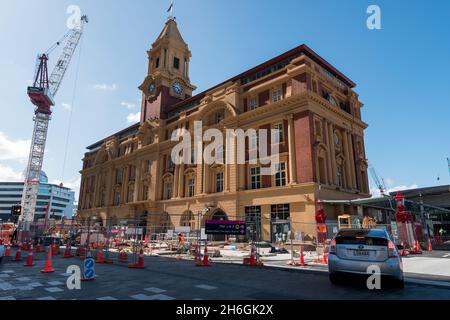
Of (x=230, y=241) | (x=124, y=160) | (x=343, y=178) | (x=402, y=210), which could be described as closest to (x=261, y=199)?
(x=230, y=241)

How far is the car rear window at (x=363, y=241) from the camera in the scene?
801 centimetres

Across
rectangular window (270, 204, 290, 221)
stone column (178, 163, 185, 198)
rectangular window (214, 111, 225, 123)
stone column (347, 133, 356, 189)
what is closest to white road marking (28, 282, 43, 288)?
rectangular window (270, 204, 290, 221)

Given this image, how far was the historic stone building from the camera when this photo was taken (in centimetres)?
2825

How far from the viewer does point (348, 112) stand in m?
36.3

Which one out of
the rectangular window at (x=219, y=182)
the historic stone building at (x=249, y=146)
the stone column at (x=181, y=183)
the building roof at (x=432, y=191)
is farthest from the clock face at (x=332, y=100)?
the stone column at (x=181, y=183)

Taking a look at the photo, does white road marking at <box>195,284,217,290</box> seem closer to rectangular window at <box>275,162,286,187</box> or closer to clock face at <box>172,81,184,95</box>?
rectangular window at <box>275,162,286,187</box>

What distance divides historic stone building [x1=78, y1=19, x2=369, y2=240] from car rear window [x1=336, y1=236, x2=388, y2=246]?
9.67 meters

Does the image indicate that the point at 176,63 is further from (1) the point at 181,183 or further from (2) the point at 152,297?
(2) the point at 152,297

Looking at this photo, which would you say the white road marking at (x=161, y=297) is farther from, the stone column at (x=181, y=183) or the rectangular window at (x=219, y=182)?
the stone column at (x=181, y=183)

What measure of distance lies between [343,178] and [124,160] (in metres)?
37.9

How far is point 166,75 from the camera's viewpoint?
161 ft

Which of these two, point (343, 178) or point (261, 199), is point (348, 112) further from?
point (261, 199)

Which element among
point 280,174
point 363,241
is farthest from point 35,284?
point 280,174
